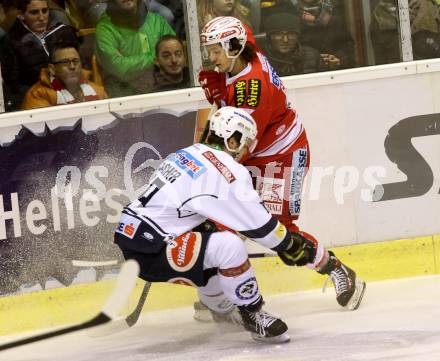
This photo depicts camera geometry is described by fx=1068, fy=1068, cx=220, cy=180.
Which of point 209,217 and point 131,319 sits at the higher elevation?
point 209,217

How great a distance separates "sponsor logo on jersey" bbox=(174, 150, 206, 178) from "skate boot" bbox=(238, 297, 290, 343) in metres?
0.56

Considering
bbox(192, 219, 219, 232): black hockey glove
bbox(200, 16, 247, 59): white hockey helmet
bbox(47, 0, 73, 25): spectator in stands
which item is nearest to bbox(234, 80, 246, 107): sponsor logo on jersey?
bbox(200, 16, 247, 59): white hockey helmet

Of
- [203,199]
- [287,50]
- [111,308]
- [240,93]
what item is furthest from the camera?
[287,50]

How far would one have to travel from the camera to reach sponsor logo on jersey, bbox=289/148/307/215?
4.69 meters

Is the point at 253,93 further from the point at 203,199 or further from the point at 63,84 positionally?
the point at 63,84

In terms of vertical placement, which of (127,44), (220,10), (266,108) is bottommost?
(266,108)

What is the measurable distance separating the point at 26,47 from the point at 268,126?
1.21 m

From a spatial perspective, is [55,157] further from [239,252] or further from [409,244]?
[409,244]

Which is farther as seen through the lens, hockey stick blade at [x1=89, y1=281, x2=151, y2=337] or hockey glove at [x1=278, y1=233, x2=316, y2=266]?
hockey stick blade at [x1=89, y1=281, x2=151, y2=337]

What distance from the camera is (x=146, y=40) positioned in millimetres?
5109

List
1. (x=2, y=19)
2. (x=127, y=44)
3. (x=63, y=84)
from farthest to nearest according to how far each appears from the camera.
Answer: (x=127, y=44) → (x=63, y=84) → (x=2, y=19)

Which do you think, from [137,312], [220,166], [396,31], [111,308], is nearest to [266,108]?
[220,166]

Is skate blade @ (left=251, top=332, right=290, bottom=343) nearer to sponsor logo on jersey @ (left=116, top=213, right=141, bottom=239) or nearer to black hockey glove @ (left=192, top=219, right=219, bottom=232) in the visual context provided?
black hockey glove @ (left=192, top=219, right=219, bottom=232)

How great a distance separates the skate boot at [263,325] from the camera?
409cm
